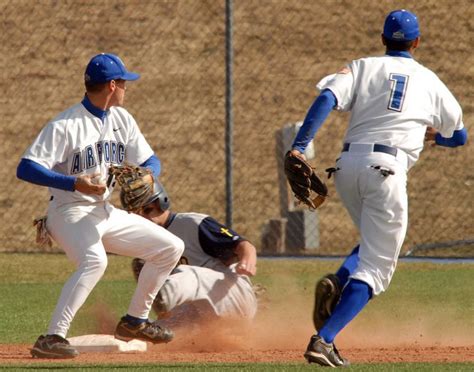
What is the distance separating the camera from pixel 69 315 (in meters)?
6.51

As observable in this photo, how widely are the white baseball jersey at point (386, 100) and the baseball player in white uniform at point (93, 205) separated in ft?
3.89

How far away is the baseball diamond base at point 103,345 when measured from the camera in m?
7.11

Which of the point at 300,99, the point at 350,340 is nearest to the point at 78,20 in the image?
the point at 300,99

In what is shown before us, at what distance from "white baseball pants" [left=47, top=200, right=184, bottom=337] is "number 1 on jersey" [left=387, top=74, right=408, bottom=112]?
4.58 ft

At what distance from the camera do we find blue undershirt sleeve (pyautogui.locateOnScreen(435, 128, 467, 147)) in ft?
22.2

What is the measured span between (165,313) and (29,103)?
1048 cm

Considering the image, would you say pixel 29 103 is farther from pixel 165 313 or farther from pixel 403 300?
pixel 165 313

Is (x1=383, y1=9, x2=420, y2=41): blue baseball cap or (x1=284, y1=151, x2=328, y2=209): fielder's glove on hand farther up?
(x1=383, y1=9, x2=420, y2=41): blue baseball cap

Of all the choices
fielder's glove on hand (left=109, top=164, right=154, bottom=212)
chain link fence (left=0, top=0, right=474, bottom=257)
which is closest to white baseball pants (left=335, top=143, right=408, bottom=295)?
fielder's glove on hand (left=109, top=164, right=154, bottom=212)

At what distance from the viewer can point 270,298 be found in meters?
9.46

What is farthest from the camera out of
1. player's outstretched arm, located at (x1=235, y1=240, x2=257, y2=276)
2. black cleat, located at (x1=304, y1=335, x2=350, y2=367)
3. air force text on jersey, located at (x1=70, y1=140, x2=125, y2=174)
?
player's outstretched arm, located at (x1=235, y1=240, x2=257, y2=276)

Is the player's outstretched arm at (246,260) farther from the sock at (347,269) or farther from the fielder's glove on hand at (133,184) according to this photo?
the sock at (347,269)

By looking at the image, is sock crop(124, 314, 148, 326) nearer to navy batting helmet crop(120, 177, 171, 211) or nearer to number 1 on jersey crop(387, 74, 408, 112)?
navy batting helmet crop(120, 177, 171, 211)

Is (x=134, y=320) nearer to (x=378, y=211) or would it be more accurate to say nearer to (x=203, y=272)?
(x=203, y=272)
